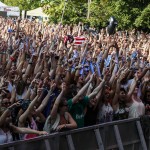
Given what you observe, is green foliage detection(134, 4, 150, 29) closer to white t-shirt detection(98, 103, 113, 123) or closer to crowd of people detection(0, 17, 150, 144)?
crowd of people detection(0, 17, 150, 144)

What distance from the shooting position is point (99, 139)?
7.64m

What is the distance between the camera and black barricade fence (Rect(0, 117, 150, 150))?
6543 millimetres

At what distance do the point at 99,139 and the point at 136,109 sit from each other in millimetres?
2022

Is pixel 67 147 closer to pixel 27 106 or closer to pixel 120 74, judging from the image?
pixel 27 106

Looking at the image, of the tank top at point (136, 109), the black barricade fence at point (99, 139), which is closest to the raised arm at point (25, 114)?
the black barricade fence at point (99, 139)

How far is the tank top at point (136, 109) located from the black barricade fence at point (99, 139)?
18.1 inches

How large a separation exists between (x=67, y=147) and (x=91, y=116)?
1.83 meters

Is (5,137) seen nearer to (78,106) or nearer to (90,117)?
(78,106)

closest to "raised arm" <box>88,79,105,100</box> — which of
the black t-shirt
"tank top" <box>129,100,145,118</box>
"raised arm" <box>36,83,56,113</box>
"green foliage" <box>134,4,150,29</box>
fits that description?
the black t-shirt

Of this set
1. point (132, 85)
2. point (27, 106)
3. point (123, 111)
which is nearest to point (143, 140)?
point (123, 111)

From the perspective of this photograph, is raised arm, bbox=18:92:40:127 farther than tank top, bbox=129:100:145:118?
No

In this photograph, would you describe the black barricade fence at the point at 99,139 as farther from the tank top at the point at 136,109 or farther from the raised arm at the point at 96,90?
the raised arm at the point at 96,90

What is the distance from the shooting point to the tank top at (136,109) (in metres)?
9.40

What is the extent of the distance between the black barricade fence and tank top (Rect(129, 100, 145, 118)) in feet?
1.50
